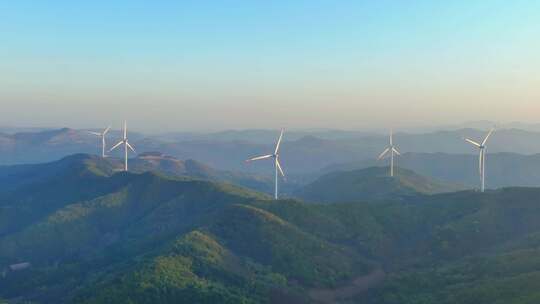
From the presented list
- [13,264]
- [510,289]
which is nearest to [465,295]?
[510,289]

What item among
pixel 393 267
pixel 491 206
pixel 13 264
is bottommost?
pixel 13 264

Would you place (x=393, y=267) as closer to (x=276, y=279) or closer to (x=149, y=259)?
(x=276, y=279)

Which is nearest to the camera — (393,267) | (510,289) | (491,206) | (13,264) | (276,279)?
(510,289)

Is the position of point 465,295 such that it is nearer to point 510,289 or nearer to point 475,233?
point 510,289

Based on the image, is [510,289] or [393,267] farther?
[393,267]

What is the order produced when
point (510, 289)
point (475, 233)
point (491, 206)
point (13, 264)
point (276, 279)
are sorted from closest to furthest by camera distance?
point (510, 289) < point (276, 279) < point (475, 233) < point (491, 206) < point (13, 264)

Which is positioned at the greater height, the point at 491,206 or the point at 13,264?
the point at 491,206

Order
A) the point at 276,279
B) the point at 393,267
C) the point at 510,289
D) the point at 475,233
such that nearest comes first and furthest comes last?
the point at 510,289, the point at 276,279, the point at 393,267, the point at 475,233

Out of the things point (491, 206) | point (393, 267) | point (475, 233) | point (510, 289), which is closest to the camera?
point (510, 289)

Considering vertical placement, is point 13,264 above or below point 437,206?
below

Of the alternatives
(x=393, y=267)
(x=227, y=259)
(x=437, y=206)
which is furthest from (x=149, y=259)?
(x=437, y=206)
